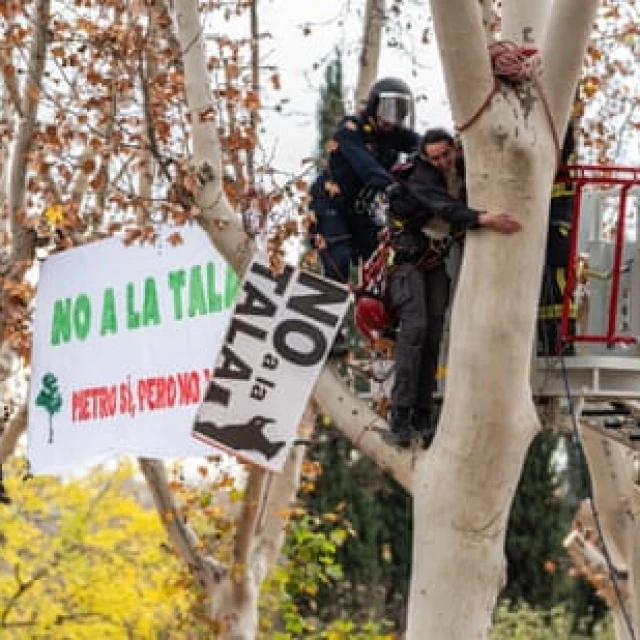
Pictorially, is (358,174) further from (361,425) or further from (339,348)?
(361,425)

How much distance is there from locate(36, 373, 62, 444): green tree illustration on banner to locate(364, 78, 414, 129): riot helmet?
4497mm

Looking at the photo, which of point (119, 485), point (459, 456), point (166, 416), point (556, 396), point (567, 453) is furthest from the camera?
point (567, 453)

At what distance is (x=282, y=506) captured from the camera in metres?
A: 17.2

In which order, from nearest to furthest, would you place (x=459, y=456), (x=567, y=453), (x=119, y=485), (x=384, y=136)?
(x=459, y=456) → (x=384, y=136) → (x=119, y=485) → (x=567, y=453)

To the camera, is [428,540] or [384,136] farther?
[384,136]

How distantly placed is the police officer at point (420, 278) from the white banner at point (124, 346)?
2989 mm

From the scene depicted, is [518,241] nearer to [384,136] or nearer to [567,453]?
[384,136]

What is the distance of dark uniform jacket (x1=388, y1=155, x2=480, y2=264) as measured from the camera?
9.96 meters

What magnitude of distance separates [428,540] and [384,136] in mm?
3043

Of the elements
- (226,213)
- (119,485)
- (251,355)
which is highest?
(226,213)

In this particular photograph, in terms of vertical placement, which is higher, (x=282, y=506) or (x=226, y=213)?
(x=226, y=213)

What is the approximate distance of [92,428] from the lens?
14766mm

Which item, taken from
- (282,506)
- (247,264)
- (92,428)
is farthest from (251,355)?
(282,506)

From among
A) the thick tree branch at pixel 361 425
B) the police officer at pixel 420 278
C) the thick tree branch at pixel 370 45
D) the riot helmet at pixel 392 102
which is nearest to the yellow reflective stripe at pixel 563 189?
the police officer at pixel 420 278
